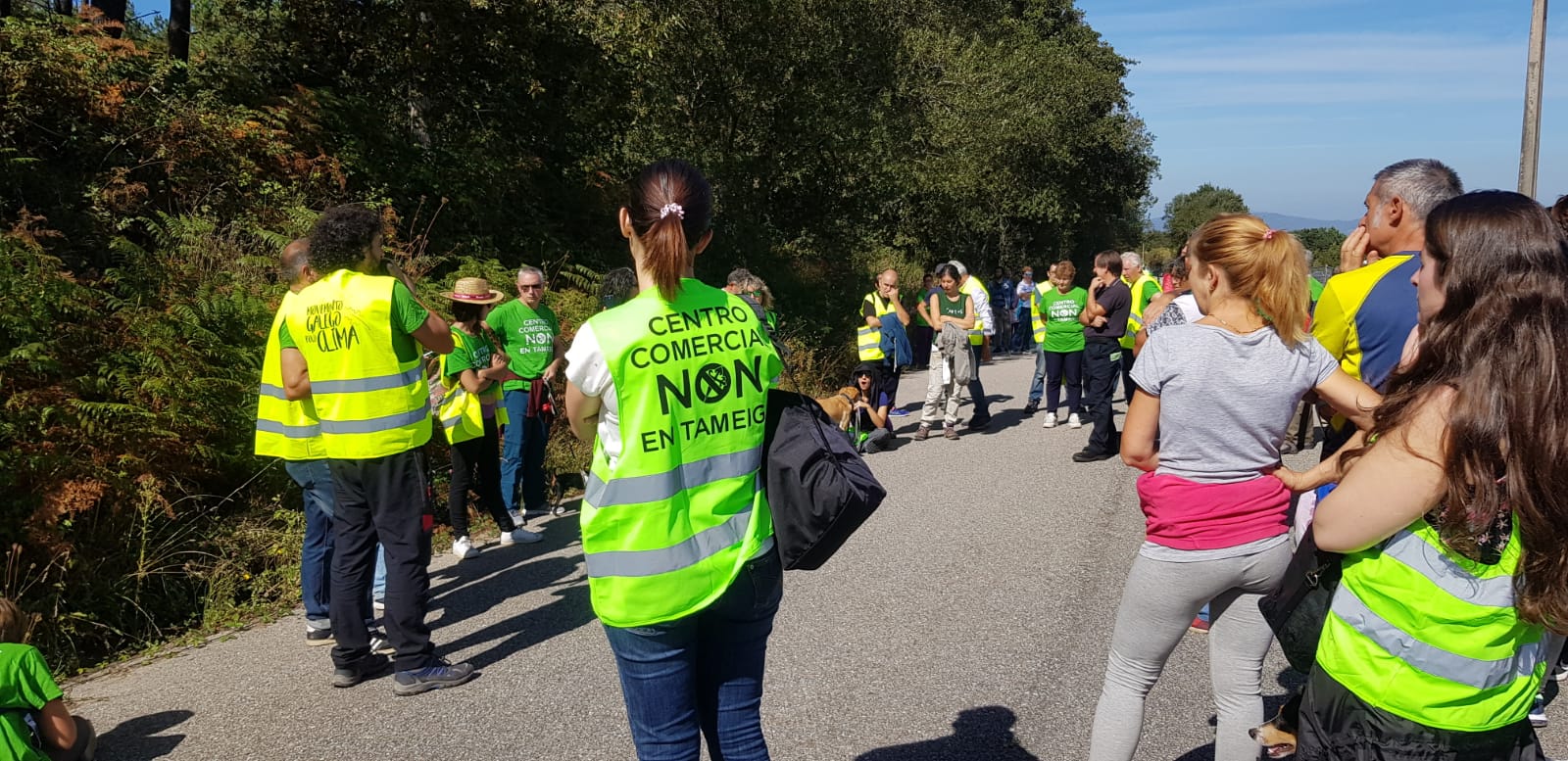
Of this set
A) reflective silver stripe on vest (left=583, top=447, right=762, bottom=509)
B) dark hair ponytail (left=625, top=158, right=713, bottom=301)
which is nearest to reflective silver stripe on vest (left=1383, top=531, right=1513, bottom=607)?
reflective silver stripe on vest (left=583, top=447, right=762, bottom=509)

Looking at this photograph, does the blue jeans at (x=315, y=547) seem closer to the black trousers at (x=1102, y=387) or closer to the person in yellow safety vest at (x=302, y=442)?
the person in yellow safety vest at (x=302, y=442)

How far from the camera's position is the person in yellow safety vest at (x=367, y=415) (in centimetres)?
387

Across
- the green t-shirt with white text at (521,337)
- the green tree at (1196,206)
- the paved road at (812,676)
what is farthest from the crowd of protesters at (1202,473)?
the green tree at (1196,206)

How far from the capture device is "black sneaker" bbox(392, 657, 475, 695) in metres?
4.12

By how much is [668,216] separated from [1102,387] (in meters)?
7.60

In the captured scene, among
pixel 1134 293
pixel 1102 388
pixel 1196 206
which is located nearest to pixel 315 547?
pixel 1102 388

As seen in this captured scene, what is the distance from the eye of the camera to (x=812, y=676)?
4.21 metres

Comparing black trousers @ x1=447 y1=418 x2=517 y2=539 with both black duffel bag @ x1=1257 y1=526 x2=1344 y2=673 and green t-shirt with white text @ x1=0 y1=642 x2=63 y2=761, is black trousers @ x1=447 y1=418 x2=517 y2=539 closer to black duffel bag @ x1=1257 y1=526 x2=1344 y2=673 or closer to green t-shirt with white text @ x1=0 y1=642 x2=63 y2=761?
green t-shirt with white text @ x1=0 y1=642 x2=63 y2=761

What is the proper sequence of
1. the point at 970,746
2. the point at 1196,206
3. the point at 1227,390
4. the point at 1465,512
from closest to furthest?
the point at 1465,512, the point at 1227,390, the point at 970,746, the point at 1196,206

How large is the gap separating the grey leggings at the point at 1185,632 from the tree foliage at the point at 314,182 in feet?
16.7

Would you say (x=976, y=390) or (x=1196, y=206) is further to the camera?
(x=1196, y=206)

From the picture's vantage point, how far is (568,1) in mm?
13453

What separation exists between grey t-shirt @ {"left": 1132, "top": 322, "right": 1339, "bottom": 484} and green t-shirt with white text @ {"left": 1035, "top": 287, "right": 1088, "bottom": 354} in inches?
284

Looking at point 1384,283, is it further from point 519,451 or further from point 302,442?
point 519,451
